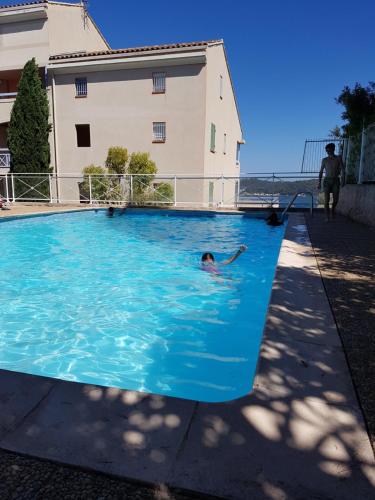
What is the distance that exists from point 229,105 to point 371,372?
25965 millimetres

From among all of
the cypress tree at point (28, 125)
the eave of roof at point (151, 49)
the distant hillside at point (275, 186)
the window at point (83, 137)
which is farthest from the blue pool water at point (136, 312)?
the window at point (83, 137)

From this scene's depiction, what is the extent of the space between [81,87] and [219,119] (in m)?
8.39

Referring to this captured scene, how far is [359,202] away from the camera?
9.99m

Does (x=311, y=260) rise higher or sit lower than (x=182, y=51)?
lower

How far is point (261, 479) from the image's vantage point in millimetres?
1354

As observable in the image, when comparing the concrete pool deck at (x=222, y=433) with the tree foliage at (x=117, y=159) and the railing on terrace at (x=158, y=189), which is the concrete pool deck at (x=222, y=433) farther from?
the tree foliage at (x=117, y=159)

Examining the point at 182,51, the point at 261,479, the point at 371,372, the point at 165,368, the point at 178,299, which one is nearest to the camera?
the point at 261,479

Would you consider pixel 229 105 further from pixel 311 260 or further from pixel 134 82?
pixel 311 260

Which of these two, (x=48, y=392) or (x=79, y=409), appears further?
(x=48, y=392)

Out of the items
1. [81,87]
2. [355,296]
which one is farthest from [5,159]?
[355,296]

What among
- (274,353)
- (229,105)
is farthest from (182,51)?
(274,353)

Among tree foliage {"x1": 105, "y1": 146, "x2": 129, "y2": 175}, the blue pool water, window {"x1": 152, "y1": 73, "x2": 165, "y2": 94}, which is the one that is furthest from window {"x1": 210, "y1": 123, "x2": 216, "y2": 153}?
the blue pool water

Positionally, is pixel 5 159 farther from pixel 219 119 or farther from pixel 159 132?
pixel 219 119

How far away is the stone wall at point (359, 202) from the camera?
28.8ft
